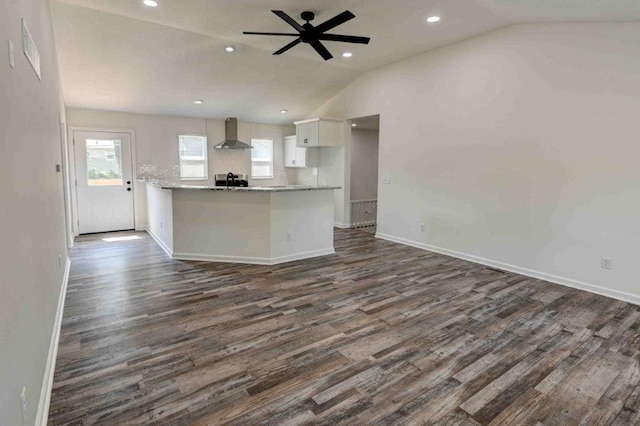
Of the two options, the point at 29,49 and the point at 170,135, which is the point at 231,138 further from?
the point at 29,49

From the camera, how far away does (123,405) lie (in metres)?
2.05

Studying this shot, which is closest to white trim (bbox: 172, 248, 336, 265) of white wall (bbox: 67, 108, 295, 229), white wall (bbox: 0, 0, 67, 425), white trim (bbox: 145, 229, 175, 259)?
white trim (bbox: 145, 229, 175, 259)

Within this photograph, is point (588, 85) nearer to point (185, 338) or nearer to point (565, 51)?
point (565, 51)

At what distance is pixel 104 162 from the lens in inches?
275

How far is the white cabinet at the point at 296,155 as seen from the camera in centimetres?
816

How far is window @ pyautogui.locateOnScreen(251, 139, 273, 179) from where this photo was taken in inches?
348

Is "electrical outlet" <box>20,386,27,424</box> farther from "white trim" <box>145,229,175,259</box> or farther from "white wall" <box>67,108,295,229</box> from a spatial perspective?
"white wall" <box>67,108,295,229</box>

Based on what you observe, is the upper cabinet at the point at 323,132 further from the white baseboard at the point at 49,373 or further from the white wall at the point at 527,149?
the white baseboard at the point at 49,373

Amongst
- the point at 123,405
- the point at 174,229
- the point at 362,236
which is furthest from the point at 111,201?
the point at 123,405

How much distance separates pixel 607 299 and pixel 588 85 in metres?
2.30

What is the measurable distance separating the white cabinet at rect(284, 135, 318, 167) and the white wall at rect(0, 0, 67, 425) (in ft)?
19.3

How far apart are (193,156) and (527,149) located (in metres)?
6.49

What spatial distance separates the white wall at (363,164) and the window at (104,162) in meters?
4.87

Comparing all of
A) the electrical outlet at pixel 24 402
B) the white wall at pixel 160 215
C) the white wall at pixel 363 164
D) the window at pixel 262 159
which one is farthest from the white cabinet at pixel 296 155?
the electrical outlet at pixel 24 402
